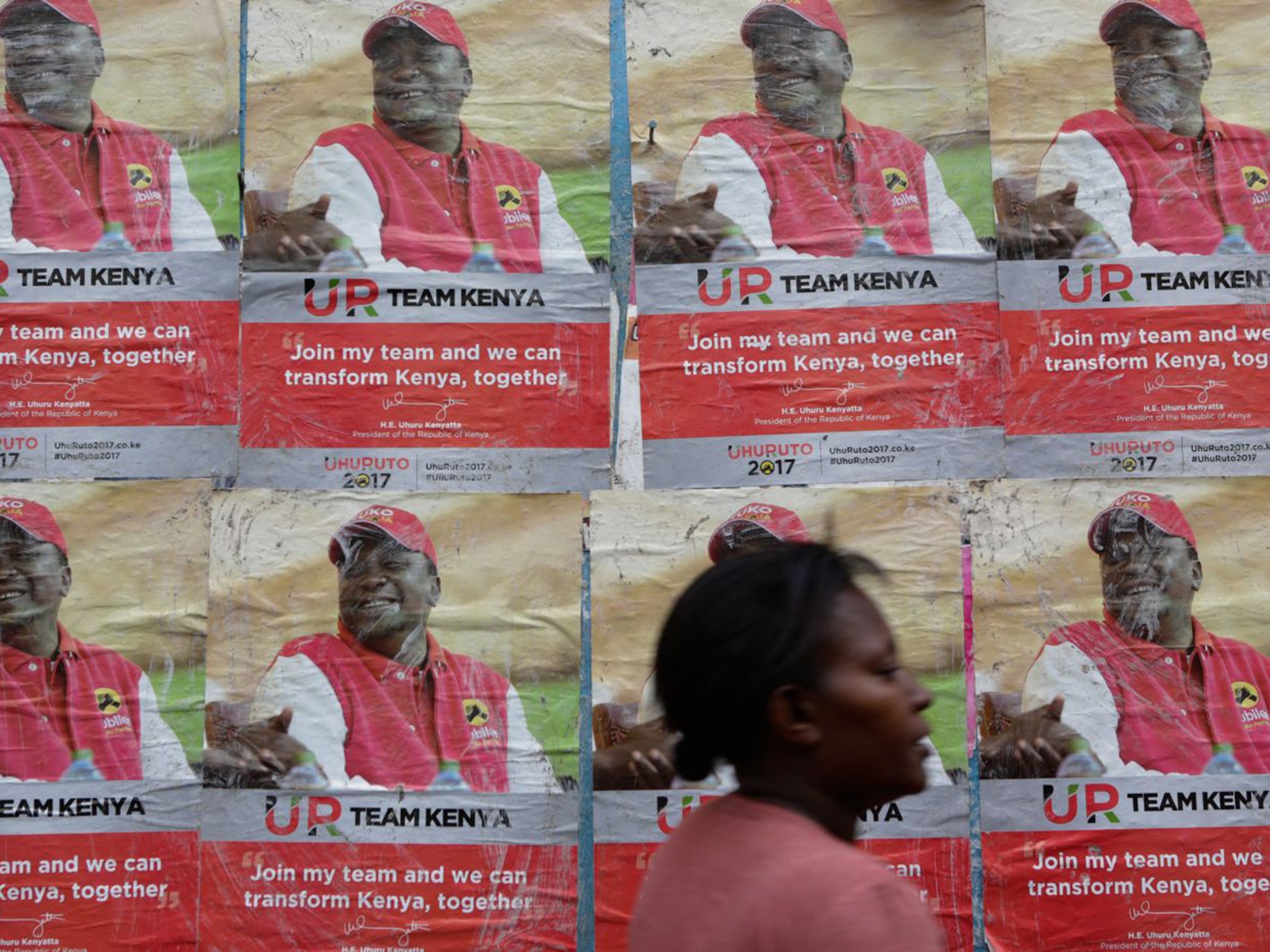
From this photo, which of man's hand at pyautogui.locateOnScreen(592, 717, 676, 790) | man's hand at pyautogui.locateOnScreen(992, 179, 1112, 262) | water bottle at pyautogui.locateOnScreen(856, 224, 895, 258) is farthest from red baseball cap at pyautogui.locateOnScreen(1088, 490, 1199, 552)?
man's hand at pyautogui.locateOnScreen(592, 717, 676, 790)

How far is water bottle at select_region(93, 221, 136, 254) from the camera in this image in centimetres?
261

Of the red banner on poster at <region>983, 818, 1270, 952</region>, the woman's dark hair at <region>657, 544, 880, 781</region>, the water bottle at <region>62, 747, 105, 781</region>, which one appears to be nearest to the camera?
the woman's dark hair at <region>657, 544, 880, 781</region>

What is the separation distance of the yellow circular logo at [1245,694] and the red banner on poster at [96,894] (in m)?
1.77

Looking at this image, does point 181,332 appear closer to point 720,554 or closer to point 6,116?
point 6,116

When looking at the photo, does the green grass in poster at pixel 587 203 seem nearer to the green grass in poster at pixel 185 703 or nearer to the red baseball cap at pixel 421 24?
the red baseball cap at pixel 421 24

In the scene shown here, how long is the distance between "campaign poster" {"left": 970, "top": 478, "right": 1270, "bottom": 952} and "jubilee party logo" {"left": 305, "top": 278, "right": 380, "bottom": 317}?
1.12 meters

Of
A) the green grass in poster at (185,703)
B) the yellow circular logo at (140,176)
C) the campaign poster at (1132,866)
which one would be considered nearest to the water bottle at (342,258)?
the yellow circular logo at (140,176)

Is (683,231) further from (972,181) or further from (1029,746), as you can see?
(1029,746)

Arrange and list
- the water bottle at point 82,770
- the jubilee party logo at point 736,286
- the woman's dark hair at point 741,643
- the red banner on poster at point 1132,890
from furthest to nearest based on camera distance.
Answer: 1. the jubilee party logo at point 736,286
2. the water bottle at point 82,770
3. the red banner on poster at point 1132,890
4. the woman's dark hair at point 741,643

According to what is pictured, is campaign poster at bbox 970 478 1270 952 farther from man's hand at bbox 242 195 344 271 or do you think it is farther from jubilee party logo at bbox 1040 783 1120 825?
man's hand at bbox 242 195 344 271

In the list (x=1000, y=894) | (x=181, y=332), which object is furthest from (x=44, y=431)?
(x=1000, y=894)

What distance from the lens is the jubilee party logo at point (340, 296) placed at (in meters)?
2.58

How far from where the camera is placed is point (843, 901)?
95 cm
